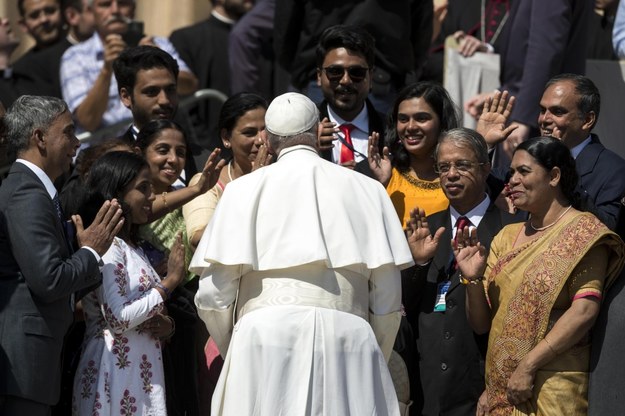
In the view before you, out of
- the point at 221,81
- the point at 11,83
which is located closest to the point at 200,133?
the point at 221,81

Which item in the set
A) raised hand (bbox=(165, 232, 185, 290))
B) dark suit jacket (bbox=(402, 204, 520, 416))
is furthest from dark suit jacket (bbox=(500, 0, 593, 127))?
raised hand (bbox=(165, 232, 185, 290))

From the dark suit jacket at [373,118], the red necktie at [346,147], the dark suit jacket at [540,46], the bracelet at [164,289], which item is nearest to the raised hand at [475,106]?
the dark suit jacket at [540,46]

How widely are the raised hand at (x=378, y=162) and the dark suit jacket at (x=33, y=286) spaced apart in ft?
6.44

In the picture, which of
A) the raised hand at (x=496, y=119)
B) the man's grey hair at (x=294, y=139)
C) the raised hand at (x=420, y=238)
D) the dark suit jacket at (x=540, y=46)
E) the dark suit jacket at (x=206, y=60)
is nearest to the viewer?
the man's grey hair at (x=294, y=139)

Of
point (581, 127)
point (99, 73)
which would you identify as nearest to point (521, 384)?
point (581, 127)

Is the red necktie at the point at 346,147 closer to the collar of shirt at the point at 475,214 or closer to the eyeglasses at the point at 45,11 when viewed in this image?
the collar of shirt at the point at 475,214

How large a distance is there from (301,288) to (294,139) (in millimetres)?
777

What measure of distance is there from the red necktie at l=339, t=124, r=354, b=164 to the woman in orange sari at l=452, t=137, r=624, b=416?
1.52 meters

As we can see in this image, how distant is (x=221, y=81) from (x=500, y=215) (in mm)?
4785

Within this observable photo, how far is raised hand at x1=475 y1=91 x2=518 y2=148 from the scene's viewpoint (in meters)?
9.75

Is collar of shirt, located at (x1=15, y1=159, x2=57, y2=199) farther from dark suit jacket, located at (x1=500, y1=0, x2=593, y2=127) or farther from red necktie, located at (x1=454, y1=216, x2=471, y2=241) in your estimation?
dark suit jacket, located at (x1=500, y1=0, x2=593, y2=127)

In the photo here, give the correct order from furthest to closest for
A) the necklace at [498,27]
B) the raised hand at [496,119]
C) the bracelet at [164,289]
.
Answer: the necklace at [498,27], the raised hand at [496,119], the bracelet at [164,289]

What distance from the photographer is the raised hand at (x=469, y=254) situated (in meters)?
8.56

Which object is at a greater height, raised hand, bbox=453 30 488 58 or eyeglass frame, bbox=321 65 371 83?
eyeglass frame, bbox=321 65 371 83
